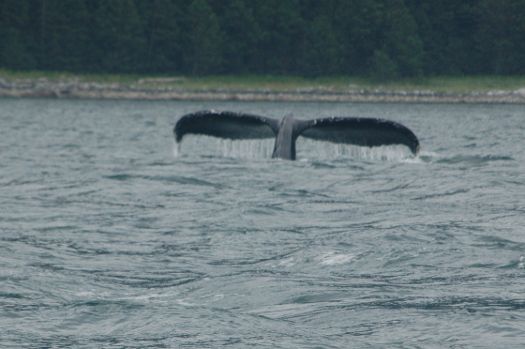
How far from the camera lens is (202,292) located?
10969mm

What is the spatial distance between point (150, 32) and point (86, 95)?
13.6m

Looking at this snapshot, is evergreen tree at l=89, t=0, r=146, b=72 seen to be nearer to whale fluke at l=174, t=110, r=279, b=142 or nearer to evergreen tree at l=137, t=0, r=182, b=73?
evergreen tree at l=137, t=0, r=182, b=73

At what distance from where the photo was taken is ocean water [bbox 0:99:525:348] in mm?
9523

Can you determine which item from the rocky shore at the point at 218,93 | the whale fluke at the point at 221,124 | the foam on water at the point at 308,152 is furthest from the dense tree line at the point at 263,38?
the whale fluke at the point at 221,124

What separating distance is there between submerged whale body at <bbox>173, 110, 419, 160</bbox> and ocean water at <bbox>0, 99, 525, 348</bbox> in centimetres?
76

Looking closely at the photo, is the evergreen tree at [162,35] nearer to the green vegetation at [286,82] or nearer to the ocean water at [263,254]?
the green vegetation at [286,82]

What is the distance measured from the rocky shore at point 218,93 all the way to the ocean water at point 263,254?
61258 millimetres

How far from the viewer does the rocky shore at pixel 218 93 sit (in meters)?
85.5

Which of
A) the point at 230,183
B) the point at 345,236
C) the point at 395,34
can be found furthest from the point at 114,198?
the point at 395,34

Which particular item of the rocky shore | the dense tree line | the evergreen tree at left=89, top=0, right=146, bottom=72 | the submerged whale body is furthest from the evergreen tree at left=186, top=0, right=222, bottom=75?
the submerged whale body

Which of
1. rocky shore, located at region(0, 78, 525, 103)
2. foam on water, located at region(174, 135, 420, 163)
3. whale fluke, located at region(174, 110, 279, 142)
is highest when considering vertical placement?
whale fluke, located at region(174, 110, 279, 142)

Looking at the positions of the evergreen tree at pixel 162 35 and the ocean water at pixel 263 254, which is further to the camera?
the evergreen tree at pixel 162 35

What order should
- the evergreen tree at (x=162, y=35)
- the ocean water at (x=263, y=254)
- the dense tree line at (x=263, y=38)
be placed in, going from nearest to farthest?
the ocean water at (x=263, y=254) < the dense tree line at (x=263, y=38) < the evergreen tree at (x=162, y=35)

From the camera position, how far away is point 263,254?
13.0 metres
